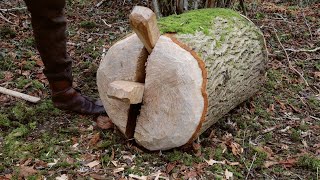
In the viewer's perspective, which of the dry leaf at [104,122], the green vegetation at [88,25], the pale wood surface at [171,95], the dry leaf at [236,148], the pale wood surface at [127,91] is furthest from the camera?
the green vegetation at [88,25]

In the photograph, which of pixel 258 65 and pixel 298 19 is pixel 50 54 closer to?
pixel 258 65

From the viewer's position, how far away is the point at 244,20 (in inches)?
118

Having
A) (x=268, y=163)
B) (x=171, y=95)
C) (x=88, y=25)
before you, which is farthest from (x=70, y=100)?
(x=88, y=25)

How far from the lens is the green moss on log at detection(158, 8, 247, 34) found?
8.16ft

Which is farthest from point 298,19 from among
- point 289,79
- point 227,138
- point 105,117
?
point 105,117

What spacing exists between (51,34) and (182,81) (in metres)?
0.94

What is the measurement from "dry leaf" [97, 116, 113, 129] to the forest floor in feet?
0.03

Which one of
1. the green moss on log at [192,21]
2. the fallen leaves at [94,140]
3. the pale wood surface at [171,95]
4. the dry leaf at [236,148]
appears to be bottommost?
the dry leaf at [236,148]

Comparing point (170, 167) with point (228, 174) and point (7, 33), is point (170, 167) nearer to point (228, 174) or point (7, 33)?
point (228, 174)

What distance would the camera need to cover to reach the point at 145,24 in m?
2.20

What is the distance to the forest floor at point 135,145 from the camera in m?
2.32

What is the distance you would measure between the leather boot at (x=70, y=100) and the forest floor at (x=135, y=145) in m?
0.07

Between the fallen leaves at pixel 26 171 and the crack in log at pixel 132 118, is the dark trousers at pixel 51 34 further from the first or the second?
the fallen leaves at pixel 26 171

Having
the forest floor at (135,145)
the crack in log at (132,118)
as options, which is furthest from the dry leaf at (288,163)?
the crack in log at (132,118)
